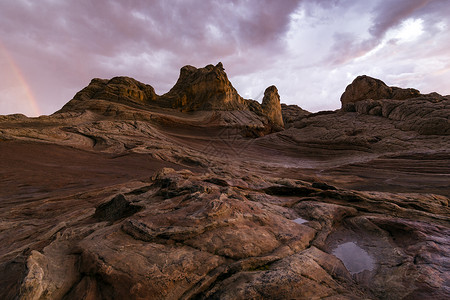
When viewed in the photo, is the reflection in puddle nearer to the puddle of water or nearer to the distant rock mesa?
the puddle of water

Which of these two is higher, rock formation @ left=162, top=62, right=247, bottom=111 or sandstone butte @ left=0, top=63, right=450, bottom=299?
rock formation @ left=162, top=62, right=247, bottom=111

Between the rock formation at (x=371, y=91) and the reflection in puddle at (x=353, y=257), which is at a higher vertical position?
the rock formation at (x=371, y=91)

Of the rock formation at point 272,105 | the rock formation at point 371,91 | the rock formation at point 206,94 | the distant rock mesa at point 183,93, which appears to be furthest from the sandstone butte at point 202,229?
the rock formation at point 272,105

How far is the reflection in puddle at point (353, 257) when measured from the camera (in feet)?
12.4

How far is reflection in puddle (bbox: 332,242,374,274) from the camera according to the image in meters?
3.77

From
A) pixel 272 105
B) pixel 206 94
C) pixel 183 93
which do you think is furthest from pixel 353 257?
pixel 272 105

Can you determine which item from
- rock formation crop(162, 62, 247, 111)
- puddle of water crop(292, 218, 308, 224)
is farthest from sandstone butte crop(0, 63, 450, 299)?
rock formation crop(162, 62, 247, 111)

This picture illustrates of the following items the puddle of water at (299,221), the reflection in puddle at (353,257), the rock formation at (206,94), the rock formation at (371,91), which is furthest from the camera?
the rock formation at (371,91)

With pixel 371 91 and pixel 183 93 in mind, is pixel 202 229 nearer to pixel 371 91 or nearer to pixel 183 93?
pixel 183 93

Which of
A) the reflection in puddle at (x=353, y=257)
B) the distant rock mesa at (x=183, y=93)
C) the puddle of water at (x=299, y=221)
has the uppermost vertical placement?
the distant rock mesa at (x=183, y=93)

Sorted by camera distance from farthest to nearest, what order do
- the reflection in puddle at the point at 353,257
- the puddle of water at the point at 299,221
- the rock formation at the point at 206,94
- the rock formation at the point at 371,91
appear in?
the rock formation at the point at 371,91 → the rock formation at the point at 206,94 → the puddle of water at the point at 299,221 → the reflection in puddle at the point at 353,257

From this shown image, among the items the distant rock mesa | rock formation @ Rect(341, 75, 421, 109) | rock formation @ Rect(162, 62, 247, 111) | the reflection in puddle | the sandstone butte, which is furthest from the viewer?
rock formation @ Rect(341, 75, 421, 109)

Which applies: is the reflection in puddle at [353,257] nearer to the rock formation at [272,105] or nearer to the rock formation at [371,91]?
the rock formation at [371,91]

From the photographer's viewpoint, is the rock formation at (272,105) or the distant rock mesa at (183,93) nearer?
the distant rock mesa at (183,93)
